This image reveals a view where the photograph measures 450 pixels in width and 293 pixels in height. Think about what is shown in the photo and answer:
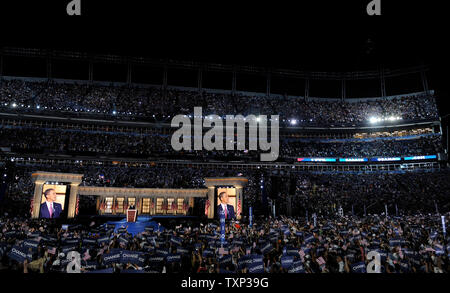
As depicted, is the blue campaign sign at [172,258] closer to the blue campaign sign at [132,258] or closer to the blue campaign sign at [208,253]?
the blue campaign sign at [132,258]

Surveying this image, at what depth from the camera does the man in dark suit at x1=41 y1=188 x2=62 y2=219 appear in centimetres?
3206

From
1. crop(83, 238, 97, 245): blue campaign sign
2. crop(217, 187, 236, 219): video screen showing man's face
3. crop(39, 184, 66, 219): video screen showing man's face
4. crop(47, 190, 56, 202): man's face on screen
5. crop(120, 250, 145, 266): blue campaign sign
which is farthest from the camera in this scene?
crop(217, 187, 236, 219): video screen showing man's face

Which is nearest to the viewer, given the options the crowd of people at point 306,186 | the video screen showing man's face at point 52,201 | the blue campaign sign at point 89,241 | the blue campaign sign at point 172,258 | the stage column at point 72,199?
the blue campaign sign at point 172,258

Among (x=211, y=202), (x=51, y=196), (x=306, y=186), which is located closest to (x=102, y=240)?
(x=211, y=202)

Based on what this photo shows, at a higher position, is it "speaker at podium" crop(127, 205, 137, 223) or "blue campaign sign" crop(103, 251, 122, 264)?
"blue campaign sign" crop(103, 251, 122, 264)

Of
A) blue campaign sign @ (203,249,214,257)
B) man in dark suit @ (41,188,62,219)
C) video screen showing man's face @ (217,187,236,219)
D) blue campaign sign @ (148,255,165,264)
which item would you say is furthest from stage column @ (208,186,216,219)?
blue campaign sign @ (148,255,165,264)

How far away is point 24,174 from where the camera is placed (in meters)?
39.6

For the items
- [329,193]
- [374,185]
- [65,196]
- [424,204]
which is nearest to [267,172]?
[329,193]

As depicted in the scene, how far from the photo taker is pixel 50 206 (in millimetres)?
32625

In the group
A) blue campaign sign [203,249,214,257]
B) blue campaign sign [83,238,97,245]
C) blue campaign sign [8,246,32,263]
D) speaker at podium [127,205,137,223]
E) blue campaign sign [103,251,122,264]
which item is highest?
blue campaign sign [8,246,32,263]

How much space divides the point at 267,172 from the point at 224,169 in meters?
7.76

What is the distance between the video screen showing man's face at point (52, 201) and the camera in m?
32.1

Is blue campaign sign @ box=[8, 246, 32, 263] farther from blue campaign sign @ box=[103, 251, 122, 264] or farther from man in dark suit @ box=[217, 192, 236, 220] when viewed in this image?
man in dark suit @ box=[217, 192, 236, 220]

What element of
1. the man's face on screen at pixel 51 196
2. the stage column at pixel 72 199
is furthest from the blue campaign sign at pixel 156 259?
the man's face on screen at pixel 51 196
